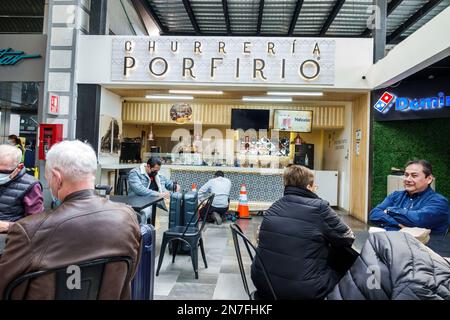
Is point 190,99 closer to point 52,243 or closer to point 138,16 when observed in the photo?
point 138,16

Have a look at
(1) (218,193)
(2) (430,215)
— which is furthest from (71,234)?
(1) (218,193)

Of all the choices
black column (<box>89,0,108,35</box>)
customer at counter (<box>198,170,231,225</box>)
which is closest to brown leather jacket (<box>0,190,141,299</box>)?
customer at counter (<box>198,170,231,225</box>)

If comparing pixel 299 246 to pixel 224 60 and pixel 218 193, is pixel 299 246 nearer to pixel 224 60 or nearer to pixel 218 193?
pixel 218 193

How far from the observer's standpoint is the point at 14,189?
2496mm

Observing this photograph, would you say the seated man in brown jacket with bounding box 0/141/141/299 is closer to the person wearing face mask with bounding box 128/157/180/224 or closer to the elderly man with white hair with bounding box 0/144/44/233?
the elderly man with white hair with bounding box 0/144/44/233

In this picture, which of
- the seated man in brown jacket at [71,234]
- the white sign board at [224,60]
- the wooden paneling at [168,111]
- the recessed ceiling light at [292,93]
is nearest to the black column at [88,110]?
the white sign board at [224,60]

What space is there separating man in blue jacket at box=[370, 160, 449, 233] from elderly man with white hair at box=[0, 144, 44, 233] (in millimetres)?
2769

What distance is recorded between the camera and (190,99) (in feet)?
28.2

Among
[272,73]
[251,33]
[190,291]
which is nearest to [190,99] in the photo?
[272,73]

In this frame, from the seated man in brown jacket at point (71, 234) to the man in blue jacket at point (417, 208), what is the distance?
214cm

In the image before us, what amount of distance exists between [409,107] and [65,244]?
21.5ft

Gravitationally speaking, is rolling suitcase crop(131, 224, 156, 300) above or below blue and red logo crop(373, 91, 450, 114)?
below

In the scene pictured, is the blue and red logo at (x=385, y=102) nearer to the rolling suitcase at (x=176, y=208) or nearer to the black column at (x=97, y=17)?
the rolling suitcase at (x=176, y=208)

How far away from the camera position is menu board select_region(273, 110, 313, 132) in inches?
320
